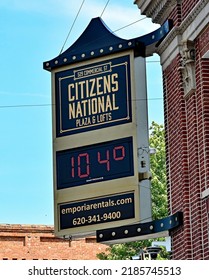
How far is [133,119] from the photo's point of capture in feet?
70.0

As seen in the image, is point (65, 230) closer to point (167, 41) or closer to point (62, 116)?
point (62, 116)

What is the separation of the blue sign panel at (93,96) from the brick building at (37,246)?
34797 millimetres

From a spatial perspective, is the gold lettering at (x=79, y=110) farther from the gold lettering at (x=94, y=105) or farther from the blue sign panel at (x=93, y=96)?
the gold lettering at (x=94, y=105)

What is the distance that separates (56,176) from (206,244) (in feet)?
11.9

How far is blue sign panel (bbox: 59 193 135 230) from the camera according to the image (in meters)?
21.3

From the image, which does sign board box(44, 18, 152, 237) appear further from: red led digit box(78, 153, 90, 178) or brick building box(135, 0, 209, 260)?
brick building box(135, 0, 209, 260)

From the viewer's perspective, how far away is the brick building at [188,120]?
67.1 feet

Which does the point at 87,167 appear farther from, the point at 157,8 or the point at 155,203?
the point at 155,203

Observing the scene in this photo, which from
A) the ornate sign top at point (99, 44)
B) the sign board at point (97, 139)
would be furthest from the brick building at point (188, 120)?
the sign board at point (97, 139)

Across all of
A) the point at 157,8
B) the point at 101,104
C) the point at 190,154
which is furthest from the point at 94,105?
the point at 157,8

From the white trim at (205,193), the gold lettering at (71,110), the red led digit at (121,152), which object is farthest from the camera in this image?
the gold lettering at (71,110)

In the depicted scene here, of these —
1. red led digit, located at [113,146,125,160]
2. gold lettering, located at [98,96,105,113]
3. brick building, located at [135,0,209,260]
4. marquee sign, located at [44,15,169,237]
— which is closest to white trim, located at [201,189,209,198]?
brick building, located at [135,0,209,260]

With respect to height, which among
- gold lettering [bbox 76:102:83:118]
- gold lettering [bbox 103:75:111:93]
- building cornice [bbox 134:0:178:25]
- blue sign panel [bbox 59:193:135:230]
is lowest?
blue sign panel [bbox 59:193:135:230]

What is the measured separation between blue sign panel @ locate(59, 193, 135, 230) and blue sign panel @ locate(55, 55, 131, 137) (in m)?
1.44
